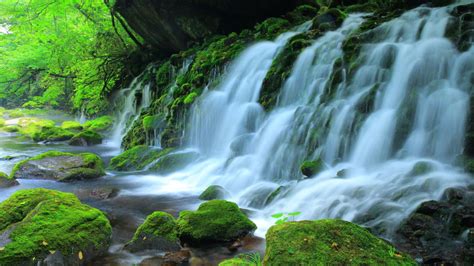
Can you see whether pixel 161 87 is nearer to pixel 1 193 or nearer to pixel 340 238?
pixel 1 193

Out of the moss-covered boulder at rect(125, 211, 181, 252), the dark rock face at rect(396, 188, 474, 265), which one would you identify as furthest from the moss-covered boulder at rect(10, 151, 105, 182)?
the dark rock face at rect(396, 188, 474, 265)

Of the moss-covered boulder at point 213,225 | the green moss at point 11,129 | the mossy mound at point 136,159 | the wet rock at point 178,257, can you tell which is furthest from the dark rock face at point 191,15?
the wet rock at point 178,257

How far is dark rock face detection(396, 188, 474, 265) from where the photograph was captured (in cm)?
376

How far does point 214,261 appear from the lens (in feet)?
14.1

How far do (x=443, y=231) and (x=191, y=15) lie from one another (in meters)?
13.2

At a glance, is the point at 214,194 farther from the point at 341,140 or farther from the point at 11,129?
the point at 11,129

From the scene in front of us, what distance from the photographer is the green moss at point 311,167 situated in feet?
21.6

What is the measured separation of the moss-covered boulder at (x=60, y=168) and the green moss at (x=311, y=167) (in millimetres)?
4925

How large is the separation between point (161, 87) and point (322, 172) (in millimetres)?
10736

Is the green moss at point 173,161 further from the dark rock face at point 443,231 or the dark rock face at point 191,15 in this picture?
the dark rock face at point 191,15

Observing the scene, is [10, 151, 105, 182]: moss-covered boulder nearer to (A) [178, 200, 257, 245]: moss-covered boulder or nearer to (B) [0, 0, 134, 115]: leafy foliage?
(A) [178, 200, 257, 245]: moss-covered boulder

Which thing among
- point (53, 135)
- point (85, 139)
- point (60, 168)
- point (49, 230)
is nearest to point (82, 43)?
point (53, 135)

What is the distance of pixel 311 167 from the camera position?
259 inches

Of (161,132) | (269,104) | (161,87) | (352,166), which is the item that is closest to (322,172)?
(352,166)
